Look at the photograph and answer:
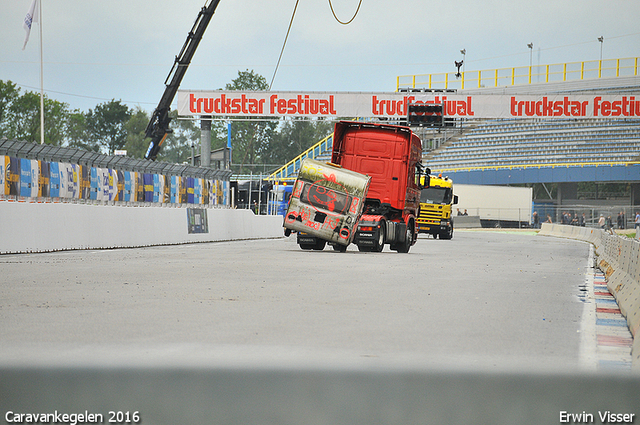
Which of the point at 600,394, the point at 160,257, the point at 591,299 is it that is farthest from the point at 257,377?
the point at 160,257

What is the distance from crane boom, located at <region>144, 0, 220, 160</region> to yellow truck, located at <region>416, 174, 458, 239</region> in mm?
16730

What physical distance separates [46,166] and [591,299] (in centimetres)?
1619

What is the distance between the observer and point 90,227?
63.7ft

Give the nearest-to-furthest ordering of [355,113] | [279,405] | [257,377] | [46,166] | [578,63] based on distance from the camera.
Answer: [279,405]
[257,377]
[46,166]
[355,113]
[578,63]

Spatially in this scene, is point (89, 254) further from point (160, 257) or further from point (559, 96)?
point (559, 96)

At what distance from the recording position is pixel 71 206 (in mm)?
18516

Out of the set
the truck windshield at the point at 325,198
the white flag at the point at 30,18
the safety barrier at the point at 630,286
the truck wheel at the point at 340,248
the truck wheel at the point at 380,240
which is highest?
the white flag at the point at 30,18

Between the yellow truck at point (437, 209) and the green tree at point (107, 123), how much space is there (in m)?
86.0

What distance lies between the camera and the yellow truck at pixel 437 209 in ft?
123

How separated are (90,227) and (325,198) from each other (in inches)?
247

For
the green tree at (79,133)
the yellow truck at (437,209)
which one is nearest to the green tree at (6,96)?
the green tree at (79,133)

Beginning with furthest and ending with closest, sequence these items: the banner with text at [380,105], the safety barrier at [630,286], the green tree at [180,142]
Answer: the green tree at [180,142] → the banner with text at [380,105] → the safety barrier at [630,286]

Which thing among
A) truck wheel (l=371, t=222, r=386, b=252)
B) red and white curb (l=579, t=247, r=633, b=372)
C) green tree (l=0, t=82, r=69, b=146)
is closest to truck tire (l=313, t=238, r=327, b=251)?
truck wheel (l=371, t=222, r=386, b=252)

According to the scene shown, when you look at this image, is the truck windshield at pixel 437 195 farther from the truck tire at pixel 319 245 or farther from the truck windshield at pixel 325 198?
the truck windshield at pixel 325 198
